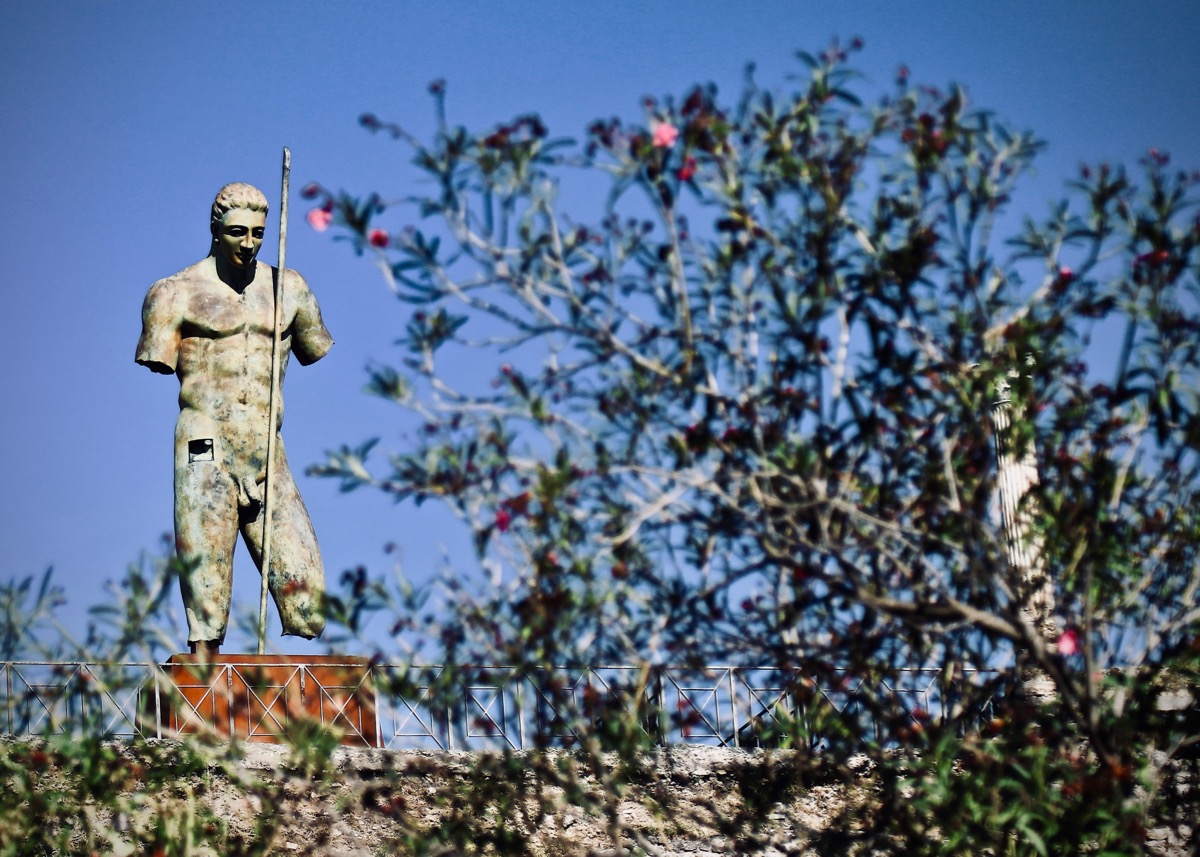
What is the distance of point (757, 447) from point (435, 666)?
213 cm

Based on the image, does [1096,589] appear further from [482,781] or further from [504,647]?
[482,781]

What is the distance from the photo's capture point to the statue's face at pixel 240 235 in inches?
381

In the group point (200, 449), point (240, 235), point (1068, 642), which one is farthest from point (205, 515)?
point (1068, 642)

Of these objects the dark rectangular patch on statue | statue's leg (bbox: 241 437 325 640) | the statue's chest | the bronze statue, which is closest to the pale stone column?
statue's leg (bbox: 241 437 325 640)

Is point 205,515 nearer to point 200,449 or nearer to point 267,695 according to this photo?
point 200,449

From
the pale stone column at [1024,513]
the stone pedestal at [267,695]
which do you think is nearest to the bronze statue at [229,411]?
the stone pedestal at [267,695]

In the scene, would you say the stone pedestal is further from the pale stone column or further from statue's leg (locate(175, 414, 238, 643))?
the pale stone column

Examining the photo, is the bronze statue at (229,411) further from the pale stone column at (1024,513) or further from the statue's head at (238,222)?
the pale stone column at (1024,513)

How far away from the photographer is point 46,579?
24.4ft

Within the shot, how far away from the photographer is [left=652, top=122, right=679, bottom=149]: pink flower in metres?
6.40

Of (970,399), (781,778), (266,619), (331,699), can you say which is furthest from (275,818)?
(970,399)

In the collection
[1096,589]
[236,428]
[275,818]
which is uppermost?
[236,428]

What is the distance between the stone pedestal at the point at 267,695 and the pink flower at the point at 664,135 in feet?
11.6

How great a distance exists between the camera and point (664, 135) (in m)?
6.41
